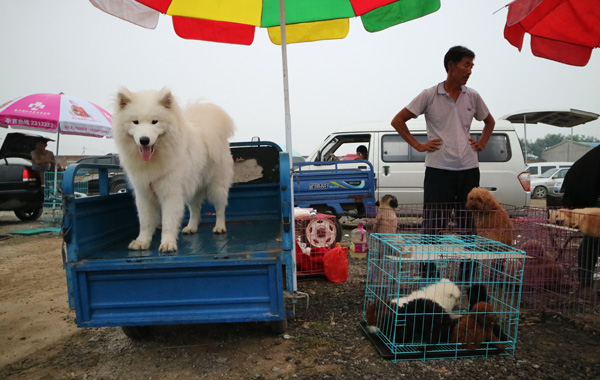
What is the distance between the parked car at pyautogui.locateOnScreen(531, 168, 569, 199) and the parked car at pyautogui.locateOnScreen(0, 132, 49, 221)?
60.2 ft

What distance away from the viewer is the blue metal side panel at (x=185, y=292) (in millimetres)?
2217

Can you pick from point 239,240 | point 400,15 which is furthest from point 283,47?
point 239,240

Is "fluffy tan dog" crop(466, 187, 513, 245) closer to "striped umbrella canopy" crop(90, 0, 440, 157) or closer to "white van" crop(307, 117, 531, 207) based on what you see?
"striped umbrella canopy" crop(90, 0, 440, 157)

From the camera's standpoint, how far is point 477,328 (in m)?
2.41

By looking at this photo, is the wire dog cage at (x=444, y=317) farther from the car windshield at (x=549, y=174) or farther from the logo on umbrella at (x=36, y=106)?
the car windshield at (x=549, y=174)

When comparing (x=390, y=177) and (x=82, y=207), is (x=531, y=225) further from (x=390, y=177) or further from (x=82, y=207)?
(x=390, y=177)

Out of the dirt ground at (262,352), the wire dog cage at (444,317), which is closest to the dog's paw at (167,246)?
the dirt ground at (262,352)

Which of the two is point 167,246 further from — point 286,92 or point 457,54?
point 457,54

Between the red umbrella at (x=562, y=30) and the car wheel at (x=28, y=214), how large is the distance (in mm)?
11039

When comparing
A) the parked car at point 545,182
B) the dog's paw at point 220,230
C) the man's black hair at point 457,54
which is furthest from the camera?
the parked car at point 545,182

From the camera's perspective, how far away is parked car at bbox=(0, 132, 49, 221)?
7.88 metres

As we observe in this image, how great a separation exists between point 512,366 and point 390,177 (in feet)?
18.2

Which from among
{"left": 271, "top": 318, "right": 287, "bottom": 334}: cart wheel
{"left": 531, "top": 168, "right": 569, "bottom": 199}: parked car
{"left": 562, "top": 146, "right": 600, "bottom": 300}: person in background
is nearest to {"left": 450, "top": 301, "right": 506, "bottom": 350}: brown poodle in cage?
{"left": 562, "top": 146, "right": 600, "bottom": 300}: person in background

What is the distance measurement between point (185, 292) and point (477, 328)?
6.40 ft
